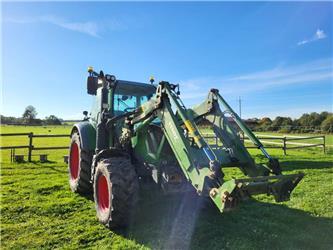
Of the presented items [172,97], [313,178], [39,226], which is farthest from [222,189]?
[313,178]

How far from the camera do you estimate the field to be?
4.45m

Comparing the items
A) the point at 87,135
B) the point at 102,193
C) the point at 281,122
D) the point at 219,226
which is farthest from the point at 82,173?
the point at 281,122

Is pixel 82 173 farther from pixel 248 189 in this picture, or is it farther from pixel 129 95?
pixel 248 189

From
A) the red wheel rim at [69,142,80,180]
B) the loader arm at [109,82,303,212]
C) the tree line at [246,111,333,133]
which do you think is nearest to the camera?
the loader arm at [109,82,303,212]

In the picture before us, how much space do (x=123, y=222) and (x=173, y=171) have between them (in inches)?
43.0

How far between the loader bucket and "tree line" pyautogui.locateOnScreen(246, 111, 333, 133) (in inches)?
1623

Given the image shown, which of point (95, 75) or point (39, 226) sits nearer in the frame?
point (39, 226)

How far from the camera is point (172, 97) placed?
457 cm

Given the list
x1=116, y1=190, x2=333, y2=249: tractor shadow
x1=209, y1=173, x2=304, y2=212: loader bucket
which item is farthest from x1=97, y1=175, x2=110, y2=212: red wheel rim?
x1=209, y1=173, x2=304, y2=212: loader bucket

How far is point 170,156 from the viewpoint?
209 inches

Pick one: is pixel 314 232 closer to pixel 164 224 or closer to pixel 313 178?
pixel 164 224

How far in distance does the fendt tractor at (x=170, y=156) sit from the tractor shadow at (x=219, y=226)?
58 cm

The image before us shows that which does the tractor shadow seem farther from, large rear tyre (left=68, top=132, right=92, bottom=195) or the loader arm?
large rear tyre (left=68, top=132, right=92, bottom=195)

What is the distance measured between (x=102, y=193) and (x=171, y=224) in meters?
1.30
